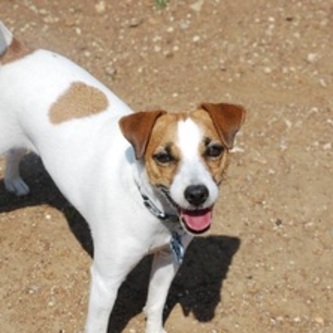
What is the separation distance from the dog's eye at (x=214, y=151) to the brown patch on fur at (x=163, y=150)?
156mm

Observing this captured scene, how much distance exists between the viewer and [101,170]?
4160mm

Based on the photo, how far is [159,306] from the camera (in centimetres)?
462

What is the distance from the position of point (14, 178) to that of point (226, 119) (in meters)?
2.39

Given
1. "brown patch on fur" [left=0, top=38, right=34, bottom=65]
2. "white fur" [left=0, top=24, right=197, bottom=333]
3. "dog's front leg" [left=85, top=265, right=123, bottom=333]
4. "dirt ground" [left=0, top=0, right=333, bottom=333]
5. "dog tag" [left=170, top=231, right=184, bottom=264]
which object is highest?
"brown patch on fur" [left=0, top=38, right=34, bottom=65]

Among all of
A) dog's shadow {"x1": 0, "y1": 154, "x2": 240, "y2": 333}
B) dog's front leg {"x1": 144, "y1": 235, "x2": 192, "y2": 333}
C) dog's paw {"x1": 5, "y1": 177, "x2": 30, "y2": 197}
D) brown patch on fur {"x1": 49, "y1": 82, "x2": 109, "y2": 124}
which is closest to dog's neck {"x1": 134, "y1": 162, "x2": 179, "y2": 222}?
dog's front leg {"x1": 144, "y1": 235, "x2": 192, "y2": 333}

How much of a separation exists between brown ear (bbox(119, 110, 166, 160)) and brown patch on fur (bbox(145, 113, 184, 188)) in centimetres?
3

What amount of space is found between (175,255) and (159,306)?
62cm

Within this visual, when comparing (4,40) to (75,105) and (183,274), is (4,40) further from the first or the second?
(183,274)

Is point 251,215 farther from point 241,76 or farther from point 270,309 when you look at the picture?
point 241,76

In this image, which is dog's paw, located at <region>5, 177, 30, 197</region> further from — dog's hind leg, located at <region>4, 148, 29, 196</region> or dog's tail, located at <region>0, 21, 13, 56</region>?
dog's tail, located at <region>0, 21, 13, 56</region>

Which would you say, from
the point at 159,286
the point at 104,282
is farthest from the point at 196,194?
the point at 159,286

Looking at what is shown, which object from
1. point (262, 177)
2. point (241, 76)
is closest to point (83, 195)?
point (262, 177)

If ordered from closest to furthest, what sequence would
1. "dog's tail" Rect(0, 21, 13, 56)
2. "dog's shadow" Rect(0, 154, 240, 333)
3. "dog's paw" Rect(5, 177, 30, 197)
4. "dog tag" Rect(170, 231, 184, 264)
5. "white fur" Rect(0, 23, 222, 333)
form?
1. "white fur" Rect(0, 23, 222, 333)
2. "dog tag" Rect(170, 231, 184, 264)
3. "dog's tail" Rect(0, 21, 13, 56)
4. "dog's shadow" Rect(0, 154, 240, 333)
5. "dog's paw" Rect(5, 177, 30, 197)

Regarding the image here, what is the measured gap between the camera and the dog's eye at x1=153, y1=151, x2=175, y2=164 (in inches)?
141
